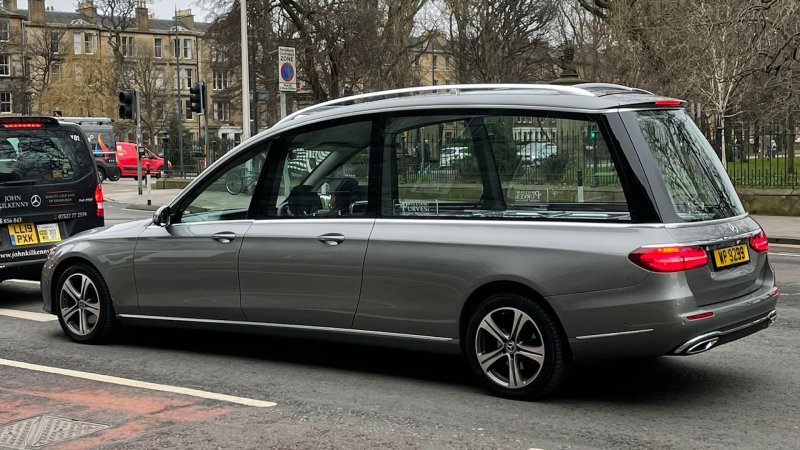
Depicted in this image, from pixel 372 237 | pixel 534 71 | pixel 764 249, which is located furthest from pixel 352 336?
pixel 534 71

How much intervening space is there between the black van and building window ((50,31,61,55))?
78.6 metres

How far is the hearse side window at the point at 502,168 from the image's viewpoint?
5574 millimetres

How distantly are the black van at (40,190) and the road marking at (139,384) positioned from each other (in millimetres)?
2892

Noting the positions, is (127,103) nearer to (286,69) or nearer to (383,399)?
(286,69)

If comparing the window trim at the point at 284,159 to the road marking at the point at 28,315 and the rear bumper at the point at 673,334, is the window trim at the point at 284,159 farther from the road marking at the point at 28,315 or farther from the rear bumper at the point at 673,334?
the road marking at the point at 28,315

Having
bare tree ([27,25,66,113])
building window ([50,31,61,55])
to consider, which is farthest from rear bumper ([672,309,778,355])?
building window ([50,31,61,55])

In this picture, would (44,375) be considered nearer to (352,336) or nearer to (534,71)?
(352,336)

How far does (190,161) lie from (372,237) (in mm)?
49974

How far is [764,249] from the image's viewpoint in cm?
610

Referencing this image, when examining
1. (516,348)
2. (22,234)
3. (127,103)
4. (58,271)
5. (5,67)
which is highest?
(5,67)

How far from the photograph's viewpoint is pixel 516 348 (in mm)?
5688

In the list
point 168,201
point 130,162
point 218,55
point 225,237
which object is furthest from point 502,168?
point 130,162

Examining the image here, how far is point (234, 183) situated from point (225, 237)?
1.37 ft

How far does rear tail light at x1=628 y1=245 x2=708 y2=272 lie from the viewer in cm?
527
